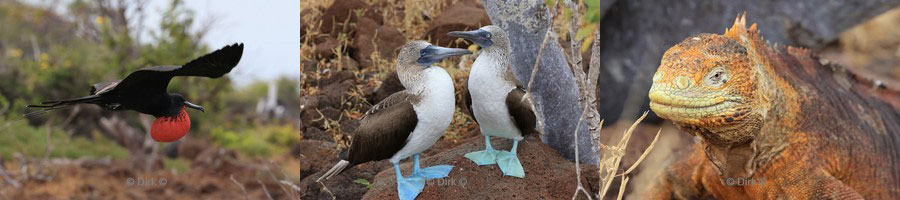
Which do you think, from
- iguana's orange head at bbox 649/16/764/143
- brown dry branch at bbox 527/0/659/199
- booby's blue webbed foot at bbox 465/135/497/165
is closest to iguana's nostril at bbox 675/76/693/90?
iguana's orange head at bbox 649/16/764/143

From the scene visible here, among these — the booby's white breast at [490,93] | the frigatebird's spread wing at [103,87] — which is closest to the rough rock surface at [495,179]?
the booby's white breast at [490,93]

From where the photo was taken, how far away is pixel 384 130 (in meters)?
1.88

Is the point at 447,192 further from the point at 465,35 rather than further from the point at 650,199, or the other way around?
the point at 650,199

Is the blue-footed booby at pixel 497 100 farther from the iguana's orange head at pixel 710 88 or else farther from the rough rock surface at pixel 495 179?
the iguana's orange head at pixel 710 88

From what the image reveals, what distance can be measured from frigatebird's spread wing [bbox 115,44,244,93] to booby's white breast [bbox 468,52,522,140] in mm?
738

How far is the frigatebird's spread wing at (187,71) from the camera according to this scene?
1.19m

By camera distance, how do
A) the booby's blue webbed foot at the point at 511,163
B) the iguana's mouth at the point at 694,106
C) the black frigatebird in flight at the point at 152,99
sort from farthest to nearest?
the booby's blue webbed foot at the point at 511,163 < the iguana's mouth at the point at 694,106 < the black frigatebird in flight at the point at 152,99

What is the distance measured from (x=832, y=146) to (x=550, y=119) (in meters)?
0.72

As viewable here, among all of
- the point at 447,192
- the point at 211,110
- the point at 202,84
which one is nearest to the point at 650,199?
the point at 447,192

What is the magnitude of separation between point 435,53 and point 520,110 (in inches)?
10.9

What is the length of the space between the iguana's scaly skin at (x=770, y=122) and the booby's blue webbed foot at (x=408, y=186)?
2.21 feet

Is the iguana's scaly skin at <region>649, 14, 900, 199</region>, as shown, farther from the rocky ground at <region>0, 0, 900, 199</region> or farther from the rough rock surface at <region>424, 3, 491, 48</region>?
the rough rock surface at <region>424, 3, 491, 48</region>

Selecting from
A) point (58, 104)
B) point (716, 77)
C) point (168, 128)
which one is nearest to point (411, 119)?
point (168, 128)

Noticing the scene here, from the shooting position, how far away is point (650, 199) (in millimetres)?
2441
